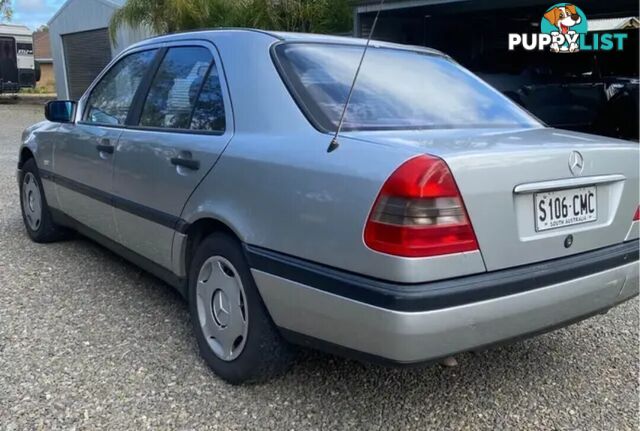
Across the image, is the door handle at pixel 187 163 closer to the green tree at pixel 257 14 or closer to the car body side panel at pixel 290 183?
the car body side panel at pixel 290 183

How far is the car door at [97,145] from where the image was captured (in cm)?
376

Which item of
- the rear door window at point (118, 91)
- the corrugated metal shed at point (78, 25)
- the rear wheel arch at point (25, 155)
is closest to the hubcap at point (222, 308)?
the rear door window at point (118, 91)

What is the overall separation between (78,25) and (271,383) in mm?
23563

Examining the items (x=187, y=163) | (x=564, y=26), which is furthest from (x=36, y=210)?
(x=564, y=26)

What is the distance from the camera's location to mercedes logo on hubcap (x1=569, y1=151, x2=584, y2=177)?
2.40m

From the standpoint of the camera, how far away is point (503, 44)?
17.3 meters

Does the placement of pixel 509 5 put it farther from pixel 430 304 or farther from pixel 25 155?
pixel 430 304

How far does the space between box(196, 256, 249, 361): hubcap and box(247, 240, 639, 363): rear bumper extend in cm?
24

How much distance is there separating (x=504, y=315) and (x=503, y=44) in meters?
16.6

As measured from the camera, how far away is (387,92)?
285 cm

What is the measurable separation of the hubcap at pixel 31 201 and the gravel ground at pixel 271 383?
1.37 metres

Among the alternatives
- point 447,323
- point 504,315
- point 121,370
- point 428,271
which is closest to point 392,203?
point 428,271

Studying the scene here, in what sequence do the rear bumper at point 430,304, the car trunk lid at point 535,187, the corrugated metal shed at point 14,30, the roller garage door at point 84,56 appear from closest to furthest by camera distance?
1. the rear bumper at point 430,304
2. the car trunk lid at point 535,187
3. the roller garage door at point 84,56
4. the corrugated metal shed at point 14,30

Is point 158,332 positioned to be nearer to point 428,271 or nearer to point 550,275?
point 428,271
